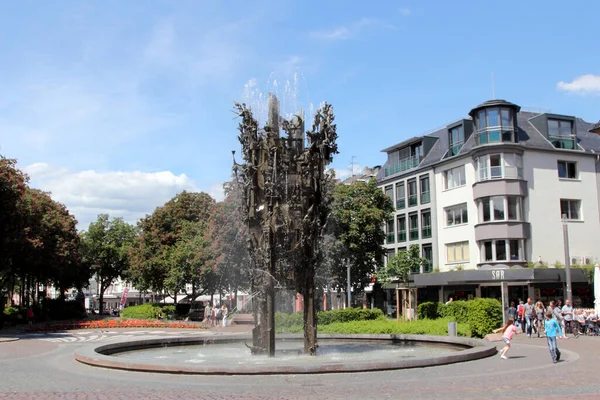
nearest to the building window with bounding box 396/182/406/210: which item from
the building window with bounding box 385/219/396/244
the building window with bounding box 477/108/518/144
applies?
the building window with bounding box 385/219/396/244

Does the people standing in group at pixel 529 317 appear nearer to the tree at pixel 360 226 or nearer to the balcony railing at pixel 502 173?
the tree at pixel 360 226

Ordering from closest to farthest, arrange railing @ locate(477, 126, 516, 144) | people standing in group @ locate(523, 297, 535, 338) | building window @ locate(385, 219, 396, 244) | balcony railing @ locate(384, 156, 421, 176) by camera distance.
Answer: people standing in group @ locate(523, 297, 535, 338) → railing @ locate(477, 126, 516, 144) → balcony railing @ locate(384, 156, 421, 176) → building window @ locate(385, 219, 396, 244)

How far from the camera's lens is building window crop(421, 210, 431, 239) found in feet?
184

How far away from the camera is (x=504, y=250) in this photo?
4688 centimetres

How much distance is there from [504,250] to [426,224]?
1079 centimetres

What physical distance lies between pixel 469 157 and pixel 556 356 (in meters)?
35.3

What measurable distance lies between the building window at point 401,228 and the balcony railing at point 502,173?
44.8 feet

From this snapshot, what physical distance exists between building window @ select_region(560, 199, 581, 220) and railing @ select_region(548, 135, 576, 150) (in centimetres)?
464

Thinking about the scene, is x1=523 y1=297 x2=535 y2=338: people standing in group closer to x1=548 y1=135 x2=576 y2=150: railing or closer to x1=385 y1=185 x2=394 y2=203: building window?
x1=548 y1=135 x2=576 y2=150: railing

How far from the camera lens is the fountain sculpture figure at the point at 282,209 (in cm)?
1755

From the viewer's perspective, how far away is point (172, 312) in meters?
53.5

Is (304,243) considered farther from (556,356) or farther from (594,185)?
(594,185)

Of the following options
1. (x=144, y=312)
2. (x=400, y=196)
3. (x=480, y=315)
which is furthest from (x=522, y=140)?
Answer: (x=144, y=312)

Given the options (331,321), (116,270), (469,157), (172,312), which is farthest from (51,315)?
(469,157)
